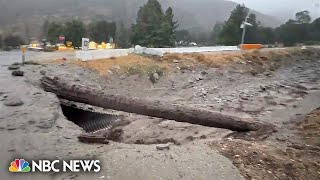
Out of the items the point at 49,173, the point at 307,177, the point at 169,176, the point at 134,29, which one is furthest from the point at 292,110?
the point at 134,29

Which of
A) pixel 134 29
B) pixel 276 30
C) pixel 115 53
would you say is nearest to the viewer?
pixel 115 53

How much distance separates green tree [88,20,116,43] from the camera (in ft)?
238

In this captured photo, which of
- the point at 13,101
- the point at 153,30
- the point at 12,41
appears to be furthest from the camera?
the point at 153,30

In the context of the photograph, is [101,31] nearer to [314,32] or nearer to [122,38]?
[122,38]

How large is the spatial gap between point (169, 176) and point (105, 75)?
16.4m

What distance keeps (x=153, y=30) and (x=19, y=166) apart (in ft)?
168

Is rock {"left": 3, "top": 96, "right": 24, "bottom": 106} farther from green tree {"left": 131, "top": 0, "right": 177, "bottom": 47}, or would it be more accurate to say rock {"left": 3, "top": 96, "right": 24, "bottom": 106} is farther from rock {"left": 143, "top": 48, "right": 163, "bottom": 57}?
green tree {"left": 131, "top": 0, "right": 177, "bottom": 47}

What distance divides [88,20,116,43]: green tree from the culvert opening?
58357 mm

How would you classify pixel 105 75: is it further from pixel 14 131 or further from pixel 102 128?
pixel 14 131

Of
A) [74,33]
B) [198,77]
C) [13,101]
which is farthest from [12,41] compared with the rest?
[13,101]

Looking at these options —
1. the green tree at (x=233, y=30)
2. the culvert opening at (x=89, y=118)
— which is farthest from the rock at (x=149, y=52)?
the green tree at (x=233, y=30)

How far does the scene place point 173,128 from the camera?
1402 centimetres

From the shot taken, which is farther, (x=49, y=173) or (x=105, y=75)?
(x=105, y=75)

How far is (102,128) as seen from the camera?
14.1m
